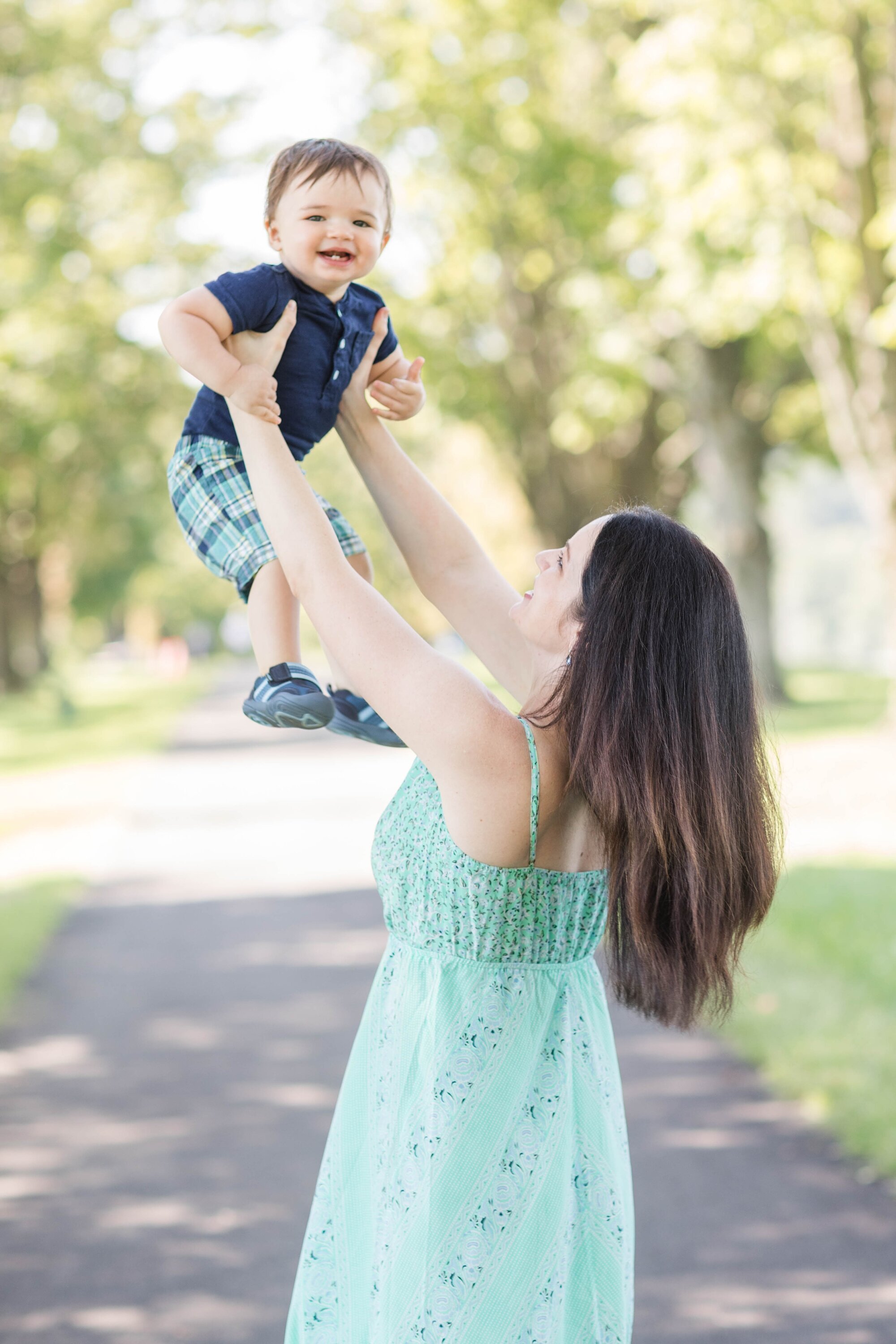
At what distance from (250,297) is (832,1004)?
18.5 ft

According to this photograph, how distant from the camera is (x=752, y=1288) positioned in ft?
14.4

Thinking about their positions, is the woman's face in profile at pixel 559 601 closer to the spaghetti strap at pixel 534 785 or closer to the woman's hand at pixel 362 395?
the spaghetti strap at pixel 534 785

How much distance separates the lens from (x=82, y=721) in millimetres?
28531

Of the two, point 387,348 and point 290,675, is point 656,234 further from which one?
point 290,675

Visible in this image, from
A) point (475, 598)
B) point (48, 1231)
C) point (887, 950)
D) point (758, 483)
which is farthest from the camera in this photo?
point (758, 483)

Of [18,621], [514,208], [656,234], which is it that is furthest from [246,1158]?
[18,621]

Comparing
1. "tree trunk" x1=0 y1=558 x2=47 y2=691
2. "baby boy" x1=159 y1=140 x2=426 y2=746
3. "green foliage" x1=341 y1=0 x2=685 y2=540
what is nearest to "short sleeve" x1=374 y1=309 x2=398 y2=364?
"baby boy" x1=159 y1=140 x2=426 y2=746

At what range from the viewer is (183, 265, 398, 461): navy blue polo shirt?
1.98 meters

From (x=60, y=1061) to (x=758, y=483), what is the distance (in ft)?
58.1

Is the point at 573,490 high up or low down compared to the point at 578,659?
up

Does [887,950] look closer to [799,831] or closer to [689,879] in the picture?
[799,831]

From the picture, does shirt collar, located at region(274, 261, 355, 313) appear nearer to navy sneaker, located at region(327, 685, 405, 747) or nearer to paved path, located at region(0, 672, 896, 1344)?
navy sneaker, located at region(327, 685, 405, 747)

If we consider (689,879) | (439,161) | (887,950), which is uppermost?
(439,161)

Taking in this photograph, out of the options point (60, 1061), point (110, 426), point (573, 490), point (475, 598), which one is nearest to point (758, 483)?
point (573, 490)
